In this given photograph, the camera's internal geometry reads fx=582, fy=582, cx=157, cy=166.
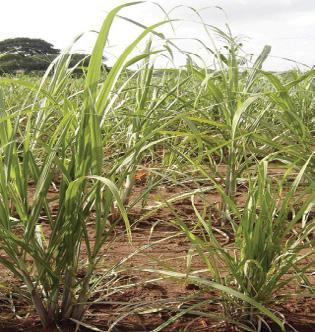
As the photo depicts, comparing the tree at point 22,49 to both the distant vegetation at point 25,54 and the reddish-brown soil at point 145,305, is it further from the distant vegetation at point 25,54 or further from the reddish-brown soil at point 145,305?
the reddish-brown soil at point 145,305

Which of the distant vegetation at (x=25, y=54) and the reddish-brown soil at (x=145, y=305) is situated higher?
the distant vegetation at (x=25, y=54)

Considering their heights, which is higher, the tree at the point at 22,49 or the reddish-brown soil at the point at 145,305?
the tree at the point at 22,49

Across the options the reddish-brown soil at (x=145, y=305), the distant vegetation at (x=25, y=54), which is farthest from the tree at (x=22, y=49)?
the reddish-brown soil at (x=145, y=305)

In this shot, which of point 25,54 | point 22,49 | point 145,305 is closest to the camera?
point 145,305

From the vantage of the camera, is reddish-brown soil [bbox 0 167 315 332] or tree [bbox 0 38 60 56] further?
tree [bbox 0 38 60 56]

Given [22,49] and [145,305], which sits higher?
[22,49]

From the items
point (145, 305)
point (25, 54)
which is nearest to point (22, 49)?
point (25, 54)

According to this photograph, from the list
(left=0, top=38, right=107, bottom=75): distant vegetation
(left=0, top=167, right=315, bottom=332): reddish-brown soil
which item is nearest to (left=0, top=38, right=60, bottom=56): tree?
(left=0, top=38, right=107, bottom=75): distant vegetation

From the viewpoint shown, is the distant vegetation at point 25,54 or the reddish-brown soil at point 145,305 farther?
the distant vegetation at point 25,54

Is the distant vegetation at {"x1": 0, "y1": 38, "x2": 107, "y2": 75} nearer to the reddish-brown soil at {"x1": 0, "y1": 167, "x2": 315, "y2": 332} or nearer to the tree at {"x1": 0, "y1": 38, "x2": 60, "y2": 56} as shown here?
the tree at {"x1": 0, "y1": 38, "x2": 60, "y2": 56}

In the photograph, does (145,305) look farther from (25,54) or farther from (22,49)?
(22,49)

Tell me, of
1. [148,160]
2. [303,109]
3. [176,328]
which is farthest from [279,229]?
[303,109]

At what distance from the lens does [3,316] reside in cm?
107

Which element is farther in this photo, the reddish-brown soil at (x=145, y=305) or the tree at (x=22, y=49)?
the tree at (x=22, y=49)
